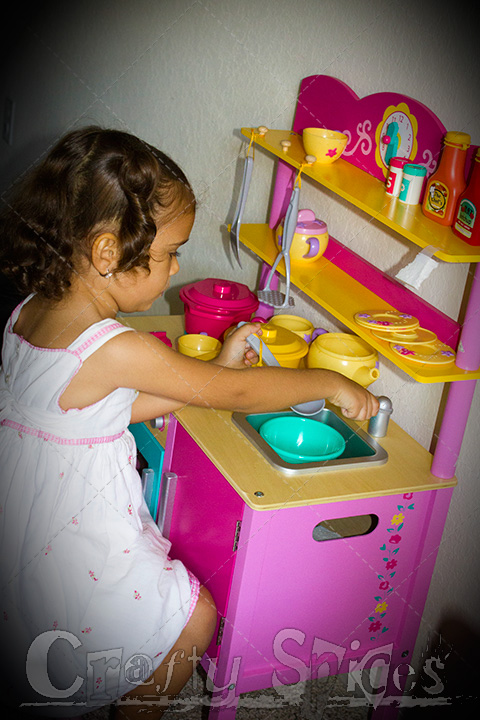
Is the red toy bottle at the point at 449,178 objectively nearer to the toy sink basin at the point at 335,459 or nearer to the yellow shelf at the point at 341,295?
the yellow shelf at the point at 341,295

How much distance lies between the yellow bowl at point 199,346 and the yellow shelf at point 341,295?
19 centimetres

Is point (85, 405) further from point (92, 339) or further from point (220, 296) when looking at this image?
point (220, 296)

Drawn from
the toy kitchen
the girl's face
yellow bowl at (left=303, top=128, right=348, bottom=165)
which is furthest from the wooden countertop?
yellow bowl at (left=303, top=128, right=348, bottom=165)

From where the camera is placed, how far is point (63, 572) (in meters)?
1.12

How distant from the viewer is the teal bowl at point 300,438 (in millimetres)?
1280

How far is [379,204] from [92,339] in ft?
1.61

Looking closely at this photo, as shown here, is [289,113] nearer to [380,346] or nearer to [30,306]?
[380,346]

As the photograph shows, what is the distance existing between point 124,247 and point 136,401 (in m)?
0.30

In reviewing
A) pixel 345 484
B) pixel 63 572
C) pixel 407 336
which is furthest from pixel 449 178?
pixel 63 572

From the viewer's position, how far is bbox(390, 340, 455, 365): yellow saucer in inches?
45.4

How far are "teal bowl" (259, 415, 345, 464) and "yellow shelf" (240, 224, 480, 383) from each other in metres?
0.18

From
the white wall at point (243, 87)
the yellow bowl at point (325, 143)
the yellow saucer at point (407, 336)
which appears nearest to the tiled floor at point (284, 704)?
the white wall at point (243, 87)

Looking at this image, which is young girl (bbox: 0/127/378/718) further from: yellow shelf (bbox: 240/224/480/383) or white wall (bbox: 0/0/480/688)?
white wall (bbox: 0/0/480/688)

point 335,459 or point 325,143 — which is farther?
point 325,143
